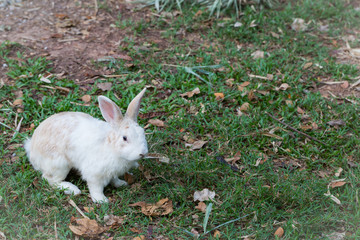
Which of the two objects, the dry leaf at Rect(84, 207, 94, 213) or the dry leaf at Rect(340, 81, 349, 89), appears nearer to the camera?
the dry leaf at Rect(84, 207, 94, 213)

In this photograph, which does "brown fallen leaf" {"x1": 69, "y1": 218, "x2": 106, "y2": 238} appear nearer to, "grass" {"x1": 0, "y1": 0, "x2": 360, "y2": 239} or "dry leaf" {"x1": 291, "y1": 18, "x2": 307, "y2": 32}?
"grass" {"x1": 0, "y1": 0, "x2": 360, "y2": 239}

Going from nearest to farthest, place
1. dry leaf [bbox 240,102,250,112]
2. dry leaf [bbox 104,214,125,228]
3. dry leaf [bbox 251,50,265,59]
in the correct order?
1. dry leaf [bbox 104,214,125,228]
2. dry leaf [bbox 240,102,250,112]
3. dry leaf [bbox 251,50,265,59]

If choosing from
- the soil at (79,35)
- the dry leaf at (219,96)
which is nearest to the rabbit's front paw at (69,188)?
the soil at (79,35)

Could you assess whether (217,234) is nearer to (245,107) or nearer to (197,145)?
(197,145)

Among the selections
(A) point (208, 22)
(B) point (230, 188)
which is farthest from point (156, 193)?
(A) point (208, 22)

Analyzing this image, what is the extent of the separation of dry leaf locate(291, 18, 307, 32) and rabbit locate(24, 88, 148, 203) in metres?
3.54

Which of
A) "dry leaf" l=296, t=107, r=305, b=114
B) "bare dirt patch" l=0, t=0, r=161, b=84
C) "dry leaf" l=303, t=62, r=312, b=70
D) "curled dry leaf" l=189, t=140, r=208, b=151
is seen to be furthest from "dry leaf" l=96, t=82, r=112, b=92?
"dry leaf" l=303, t=62, r=312, b=70

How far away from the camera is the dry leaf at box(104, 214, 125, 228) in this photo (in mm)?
3236

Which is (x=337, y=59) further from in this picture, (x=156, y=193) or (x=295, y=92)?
(x=156, y=193)

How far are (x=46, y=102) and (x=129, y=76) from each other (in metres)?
1.04

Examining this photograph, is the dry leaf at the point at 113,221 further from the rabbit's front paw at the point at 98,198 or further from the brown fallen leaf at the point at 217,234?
the brown fallen leaf at the point at 217,234

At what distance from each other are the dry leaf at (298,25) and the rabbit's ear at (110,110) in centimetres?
368

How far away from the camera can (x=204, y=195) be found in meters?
3.52

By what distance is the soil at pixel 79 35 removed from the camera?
200 inches
